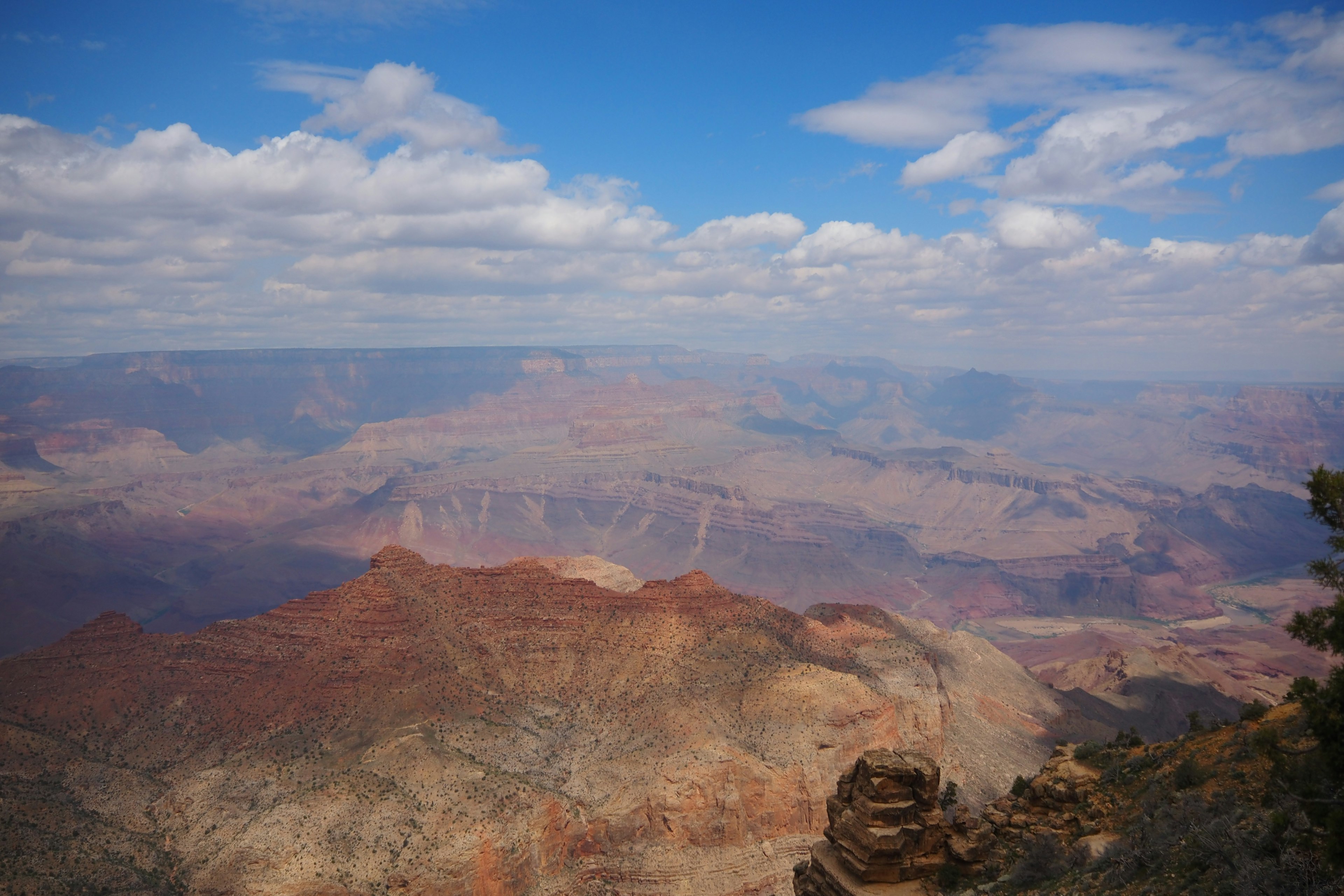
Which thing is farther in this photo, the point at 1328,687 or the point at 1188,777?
the point at 1188,777

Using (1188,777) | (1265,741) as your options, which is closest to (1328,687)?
(1265,741)

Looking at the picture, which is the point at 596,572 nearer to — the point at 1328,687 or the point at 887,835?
the point at 887,835

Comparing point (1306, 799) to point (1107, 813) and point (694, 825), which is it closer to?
point (1107, 813)

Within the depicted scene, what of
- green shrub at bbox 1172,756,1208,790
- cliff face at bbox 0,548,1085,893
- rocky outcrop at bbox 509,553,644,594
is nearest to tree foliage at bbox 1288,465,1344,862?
green shrub at bbox 1172,756,1208,790

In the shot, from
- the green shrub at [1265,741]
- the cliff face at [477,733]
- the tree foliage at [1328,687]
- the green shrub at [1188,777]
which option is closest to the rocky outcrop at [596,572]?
the cliff face at [477,733]

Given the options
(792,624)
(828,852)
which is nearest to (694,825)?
(792,624)

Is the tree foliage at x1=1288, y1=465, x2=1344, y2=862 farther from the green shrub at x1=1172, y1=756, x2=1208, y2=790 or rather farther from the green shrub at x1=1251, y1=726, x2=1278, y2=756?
the green shrub at x1=1172, y1=756, x2=1208, y2=790
